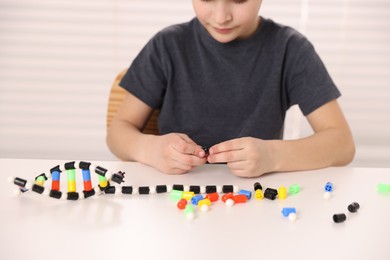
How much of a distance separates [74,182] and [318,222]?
0.39m

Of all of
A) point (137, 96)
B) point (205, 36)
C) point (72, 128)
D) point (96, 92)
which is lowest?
point (72, 128)

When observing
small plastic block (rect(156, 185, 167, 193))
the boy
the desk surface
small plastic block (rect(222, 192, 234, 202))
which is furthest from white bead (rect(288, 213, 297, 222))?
the boy

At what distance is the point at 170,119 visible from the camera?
4.30 feet

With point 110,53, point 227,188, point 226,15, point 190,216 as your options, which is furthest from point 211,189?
point 110,53

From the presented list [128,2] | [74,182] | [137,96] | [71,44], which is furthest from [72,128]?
[74,182]

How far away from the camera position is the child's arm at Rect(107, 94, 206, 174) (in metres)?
0.97

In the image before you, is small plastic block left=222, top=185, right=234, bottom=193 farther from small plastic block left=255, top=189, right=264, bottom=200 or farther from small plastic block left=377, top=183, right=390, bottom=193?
small plastic block left=377, top=183, right=390, bottom=193

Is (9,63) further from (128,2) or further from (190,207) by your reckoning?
(190,207)

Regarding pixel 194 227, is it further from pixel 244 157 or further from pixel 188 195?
pixel 244 157

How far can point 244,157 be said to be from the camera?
956 mm

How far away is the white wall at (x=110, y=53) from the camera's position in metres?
2.13

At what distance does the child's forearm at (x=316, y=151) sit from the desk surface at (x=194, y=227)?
0.08 m

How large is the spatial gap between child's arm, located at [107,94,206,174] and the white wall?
92 centimetres

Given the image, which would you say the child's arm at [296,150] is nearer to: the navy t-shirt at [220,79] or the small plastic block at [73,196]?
the navy t-shirt at [220,79]
